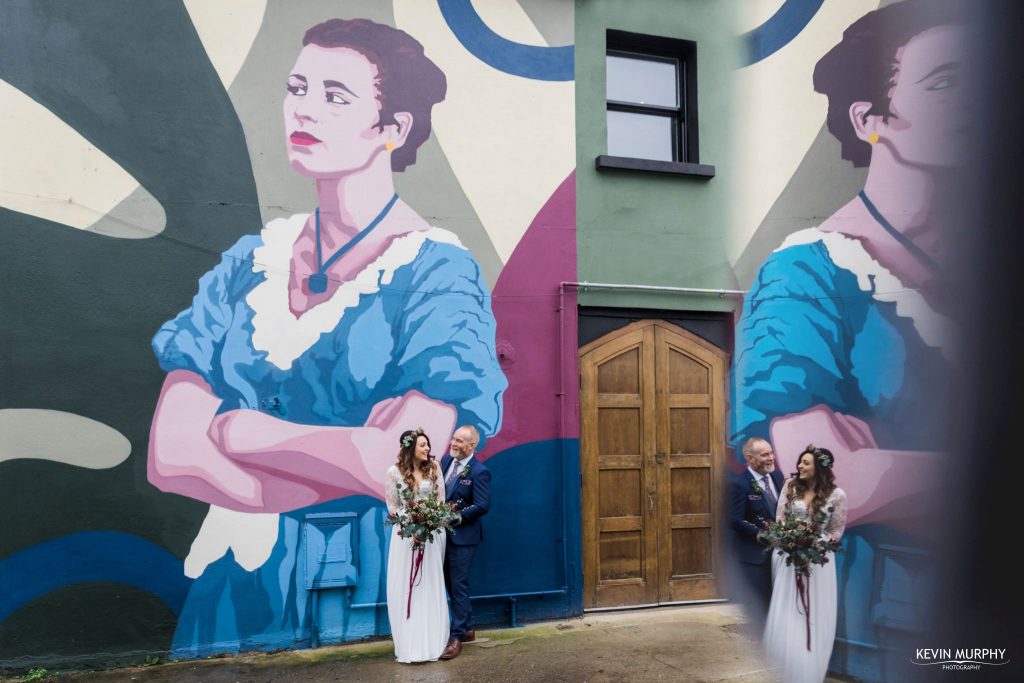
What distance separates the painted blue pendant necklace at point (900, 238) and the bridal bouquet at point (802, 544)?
42 centimetres

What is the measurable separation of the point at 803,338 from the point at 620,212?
17.1 feet

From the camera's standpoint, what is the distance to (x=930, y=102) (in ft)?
3.47

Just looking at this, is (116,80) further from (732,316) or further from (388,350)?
(732,316)

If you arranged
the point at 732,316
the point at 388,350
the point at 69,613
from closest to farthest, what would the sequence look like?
the point at 732,316 < the point at 69,613 < the point at 388,350

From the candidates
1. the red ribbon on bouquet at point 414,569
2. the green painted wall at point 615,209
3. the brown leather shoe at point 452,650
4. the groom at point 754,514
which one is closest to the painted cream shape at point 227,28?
the green painted wall at point 615,209

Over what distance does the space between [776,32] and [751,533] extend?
0.88 m

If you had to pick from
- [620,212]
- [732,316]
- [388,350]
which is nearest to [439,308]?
[388,350]

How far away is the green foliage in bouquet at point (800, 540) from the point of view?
1200mm

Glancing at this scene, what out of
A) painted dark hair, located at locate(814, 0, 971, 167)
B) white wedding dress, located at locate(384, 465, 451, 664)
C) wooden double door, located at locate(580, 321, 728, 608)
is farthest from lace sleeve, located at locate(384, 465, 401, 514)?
painted dark hair, located at locate(814, 0, 971, 167)

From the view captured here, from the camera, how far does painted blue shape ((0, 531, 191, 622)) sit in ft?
16.4

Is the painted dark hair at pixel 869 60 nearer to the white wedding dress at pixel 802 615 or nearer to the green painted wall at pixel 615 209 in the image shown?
the white wedding dress at pixel 802 615

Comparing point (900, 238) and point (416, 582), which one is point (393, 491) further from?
point (900, 238)

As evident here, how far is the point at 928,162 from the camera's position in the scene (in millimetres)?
1029

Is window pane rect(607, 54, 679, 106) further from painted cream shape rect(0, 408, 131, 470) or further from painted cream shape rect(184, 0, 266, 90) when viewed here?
painted cream shape rect(0, 408, 131, 470)
